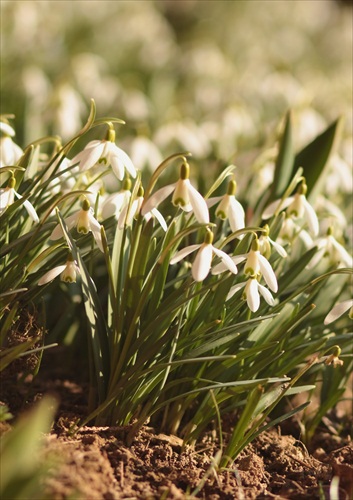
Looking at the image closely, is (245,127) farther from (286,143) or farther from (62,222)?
(62,222)

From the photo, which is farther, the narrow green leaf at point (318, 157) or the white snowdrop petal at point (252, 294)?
the narrow green leaf at point (318, 157)

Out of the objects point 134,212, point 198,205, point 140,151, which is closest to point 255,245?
point 198,205

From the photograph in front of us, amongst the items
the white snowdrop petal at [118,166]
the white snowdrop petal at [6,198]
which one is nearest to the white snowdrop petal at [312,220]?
the white snowdrop petal at [118,166]

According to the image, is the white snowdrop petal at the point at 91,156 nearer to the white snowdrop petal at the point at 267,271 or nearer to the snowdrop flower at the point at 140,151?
the white snowdrop petal at the point at 267,271

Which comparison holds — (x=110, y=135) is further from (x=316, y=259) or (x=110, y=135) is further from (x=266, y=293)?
(x=316, y=259)

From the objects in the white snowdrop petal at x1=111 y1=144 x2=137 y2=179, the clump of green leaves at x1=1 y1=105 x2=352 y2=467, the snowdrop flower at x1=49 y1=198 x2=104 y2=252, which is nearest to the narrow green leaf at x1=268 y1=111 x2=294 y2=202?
the clump of green leaves at x1=1 y1=105 x2=352 y2=467

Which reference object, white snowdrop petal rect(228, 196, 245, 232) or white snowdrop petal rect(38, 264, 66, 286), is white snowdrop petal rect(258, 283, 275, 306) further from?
white snowdrop petal rect(38, 264, 66, 286)

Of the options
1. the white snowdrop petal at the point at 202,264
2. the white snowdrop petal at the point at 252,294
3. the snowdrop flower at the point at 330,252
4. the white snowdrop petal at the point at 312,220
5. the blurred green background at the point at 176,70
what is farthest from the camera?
the blurred green background at the point at 176,70
